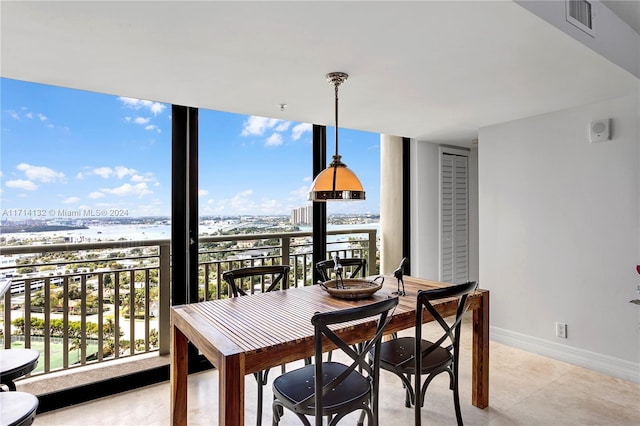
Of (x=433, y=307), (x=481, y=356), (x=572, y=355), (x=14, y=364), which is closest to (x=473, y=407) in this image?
(x=481, y=356)

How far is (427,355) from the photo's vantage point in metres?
2.24

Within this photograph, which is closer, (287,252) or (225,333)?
(225,333)

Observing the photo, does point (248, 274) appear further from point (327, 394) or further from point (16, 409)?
point (16, 409)

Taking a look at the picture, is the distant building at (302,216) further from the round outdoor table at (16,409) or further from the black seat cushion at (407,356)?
the round outdoor table at (16,409)

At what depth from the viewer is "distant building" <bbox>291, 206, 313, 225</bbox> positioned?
3676mm

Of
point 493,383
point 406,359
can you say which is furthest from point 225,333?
point 493,383

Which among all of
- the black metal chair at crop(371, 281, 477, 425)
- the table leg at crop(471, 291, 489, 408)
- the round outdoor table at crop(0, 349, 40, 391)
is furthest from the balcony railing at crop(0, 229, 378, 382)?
the table leg at crop(471, 291, 489, 408)

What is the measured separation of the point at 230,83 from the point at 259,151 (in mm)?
1062

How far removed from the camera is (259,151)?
11.4 feet

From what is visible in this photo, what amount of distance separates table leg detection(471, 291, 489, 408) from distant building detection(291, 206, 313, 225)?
5.93 ft

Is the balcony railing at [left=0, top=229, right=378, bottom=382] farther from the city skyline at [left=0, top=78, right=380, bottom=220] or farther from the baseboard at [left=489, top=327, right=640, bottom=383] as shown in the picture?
the baseboard at [left=489, top=327, right=640, bottom=383]

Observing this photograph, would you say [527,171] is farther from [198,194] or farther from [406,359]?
[198,194]

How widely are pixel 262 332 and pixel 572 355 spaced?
292cm

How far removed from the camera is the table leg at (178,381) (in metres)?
2.12
